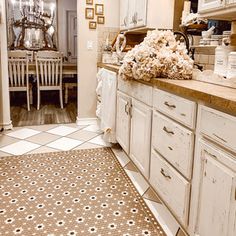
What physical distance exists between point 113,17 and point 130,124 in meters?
2.02

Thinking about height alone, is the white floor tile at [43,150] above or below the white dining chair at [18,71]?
below

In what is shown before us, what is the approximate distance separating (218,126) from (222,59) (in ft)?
2.49

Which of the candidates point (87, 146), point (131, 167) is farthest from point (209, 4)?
point (87, 146)

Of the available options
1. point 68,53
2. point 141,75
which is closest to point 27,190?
point 141,75

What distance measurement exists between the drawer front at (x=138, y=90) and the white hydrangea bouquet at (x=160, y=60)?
89 millimetres

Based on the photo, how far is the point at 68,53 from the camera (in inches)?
309

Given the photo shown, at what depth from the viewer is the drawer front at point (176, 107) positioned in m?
1.45

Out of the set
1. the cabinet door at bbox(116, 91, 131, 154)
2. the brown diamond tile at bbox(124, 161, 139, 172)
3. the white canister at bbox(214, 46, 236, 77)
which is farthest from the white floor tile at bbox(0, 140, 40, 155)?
the white canister at bbox(214, 46, 236, 77)

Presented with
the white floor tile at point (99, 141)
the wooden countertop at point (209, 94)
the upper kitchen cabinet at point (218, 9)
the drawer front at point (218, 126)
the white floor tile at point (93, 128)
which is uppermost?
the upper kitchen cabinet at point (218, 9)

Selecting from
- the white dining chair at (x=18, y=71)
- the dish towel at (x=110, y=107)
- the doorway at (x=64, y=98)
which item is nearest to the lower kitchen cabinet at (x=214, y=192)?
the dish towel at (x=110, y=107)

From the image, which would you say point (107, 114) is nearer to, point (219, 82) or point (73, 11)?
point (219, 82)

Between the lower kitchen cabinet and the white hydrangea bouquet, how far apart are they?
27.9 inches

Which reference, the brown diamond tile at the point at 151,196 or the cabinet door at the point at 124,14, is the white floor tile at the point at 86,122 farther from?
the brown diamond tile at the point at 151,196

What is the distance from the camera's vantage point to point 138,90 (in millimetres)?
2252
